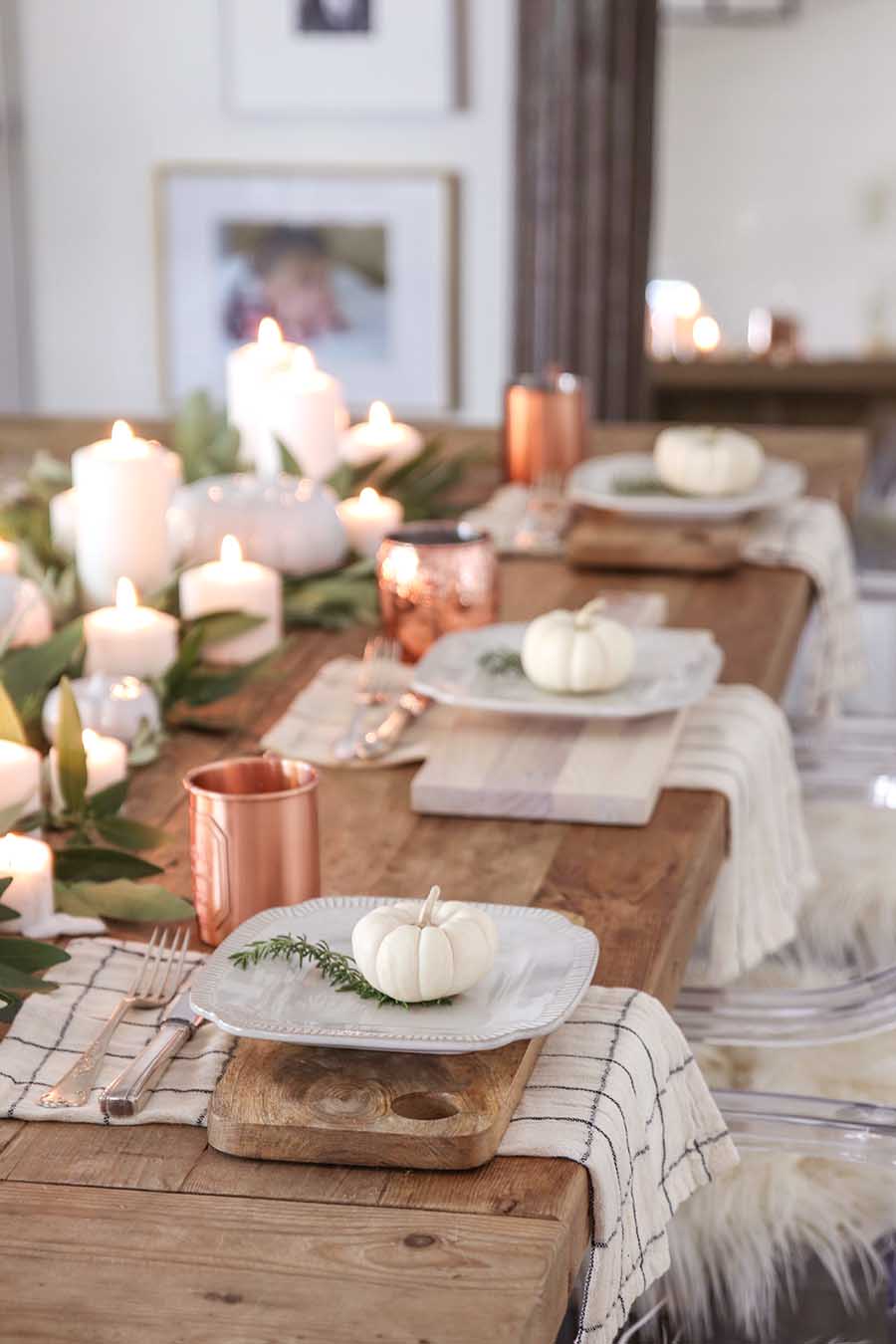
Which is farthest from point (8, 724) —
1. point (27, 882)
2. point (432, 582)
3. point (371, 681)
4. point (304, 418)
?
point (304, 418)

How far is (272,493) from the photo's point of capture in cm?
186

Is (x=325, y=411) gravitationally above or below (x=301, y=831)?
above

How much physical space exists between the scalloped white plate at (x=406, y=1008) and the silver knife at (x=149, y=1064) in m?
0.04

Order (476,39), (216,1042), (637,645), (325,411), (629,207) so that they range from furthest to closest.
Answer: (476,39)
(629,207)
(325,411)
(637,645)
(216,1042)

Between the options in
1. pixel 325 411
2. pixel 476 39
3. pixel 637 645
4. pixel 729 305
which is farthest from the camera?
pixel 729 305

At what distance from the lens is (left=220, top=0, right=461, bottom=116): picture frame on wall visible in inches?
158

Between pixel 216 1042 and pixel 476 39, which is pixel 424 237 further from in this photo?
pixel 216 1042

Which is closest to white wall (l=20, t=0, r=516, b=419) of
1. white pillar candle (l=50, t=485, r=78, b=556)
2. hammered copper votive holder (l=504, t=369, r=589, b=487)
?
hammered copper votive holder (l=504, t=369, r=589, b=487)

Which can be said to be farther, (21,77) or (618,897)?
(21,77)

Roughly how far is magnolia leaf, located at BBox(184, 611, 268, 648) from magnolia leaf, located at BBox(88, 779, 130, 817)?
379mm

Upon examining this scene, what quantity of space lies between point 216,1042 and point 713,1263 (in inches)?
17.5

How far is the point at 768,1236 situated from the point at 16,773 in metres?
0.59

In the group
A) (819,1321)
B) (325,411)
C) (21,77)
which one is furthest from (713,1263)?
(21,77)

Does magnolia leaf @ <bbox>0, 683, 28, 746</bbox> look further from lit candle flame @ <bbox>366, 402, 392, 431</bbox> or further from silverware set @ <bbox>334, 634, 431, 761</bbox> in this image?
lit candle flame @ <bbox>366, 402, 392, 431</bbox>
